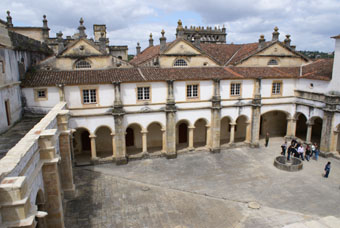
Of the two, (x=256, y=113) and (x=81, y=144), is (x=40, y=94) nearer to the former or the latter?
(x=81, y=144)

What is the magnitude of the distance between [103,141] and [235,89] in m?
15.5

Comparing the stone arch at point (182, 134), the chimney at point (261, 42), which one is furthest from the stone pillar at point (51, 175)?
the chimney at point (261, 42)

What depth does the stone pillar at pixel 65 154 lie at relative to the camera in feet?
56.9

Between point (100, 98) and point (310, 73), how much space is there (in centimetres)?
2344

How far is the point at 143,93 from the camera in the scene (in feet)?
86.0

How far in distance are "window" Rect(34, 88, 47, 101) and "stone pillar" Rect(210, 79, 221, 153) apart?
16149 mm

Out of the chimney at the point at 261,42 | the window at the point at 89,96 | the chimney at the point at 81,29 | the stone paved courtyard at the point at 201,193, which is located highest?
the chimney at the point at 81,29

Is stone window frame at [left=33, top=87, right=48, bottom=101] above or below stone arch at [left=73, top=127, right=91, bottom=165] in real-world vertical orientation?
above

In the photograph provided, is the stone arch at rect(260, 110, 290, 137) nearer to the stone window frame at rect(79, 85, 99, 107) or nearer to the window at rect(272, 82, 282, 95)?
the window at rect(272, 82, 282, 95)

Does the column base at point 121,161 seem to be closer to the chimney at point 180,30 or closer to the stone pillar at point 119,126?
the stone pillar at point 119,126

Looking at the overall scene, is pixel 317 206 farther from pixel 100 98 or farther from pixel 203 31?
pixel 203 31

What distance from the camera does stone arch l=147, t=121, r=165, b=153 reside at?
30.4m

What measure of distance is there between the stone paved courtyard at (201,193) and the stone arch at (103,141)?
11.9 feet

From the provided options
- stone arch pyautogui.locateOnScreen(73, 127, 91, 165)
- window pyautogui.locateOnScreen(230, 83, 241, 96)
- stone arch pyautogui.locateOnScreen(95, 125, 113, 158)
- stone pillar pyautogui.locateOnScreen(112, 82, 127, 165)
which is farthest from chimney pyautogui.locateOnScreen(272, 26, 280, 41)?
stone arch pyautogui.locateOnScreen(73, 127, 91, 165)
